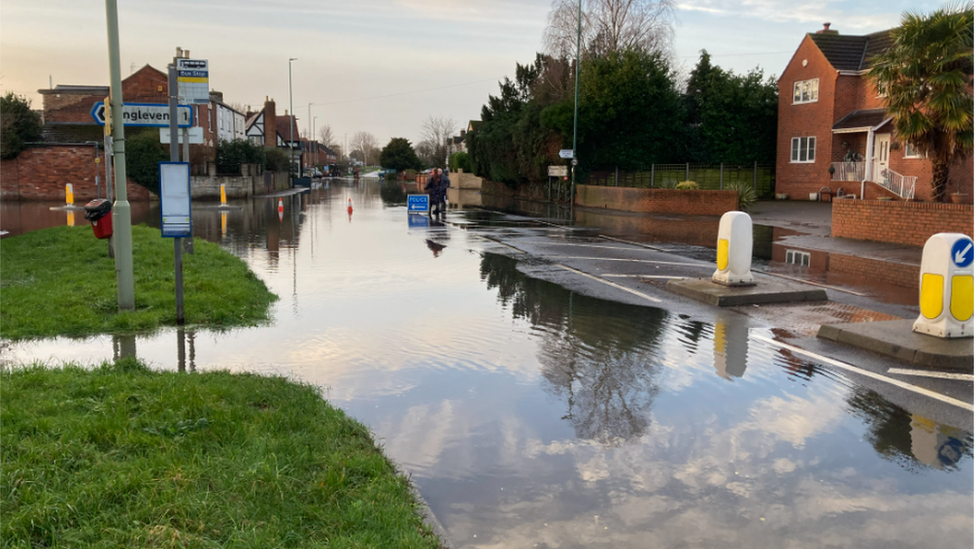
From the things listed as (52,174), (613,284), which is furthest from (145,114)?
(52,174)

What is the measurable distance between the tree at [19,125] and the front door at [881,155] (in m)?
41.1

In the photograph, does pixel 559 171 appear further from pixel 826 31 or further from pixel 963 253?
pixel 963 253

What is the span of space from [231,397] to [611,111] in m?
35.1

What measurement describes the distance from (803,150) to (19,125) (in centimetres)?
4126

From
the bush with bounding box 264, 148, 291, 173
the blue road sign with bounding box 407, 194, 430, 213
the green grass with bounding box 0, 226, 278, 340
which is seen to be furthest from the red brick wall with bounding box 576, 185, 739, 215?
the bush with bounding box 264, 148, 291, 173

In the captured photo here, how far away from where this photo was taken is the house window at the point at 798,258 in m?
16.0

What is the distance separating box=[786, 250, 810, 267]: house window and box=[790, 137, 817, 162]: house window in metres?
23.9

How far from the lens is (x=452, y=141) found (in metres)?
134

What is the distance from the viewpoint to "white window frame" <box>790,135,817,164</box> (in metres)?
39.7

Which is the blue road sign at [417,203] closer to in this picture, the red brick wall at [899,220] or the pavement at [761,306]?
the pavement at [761,306]

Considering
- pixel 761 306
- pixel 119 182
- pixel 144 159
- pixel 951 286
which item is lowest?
pixel 761 306

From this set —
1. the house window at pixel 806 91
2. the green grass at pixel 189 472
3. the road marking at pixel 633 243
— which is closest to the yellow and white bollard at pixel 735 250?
the road marking at pixel 633 243

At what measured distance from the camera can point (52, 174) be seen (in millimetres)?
43625

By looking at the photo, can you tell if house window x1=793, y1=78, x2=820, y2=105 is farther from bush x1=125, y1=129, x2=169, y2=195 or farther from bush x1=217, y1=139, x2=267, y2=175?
bush x1=125, y1=129, x2=169, y2=195
